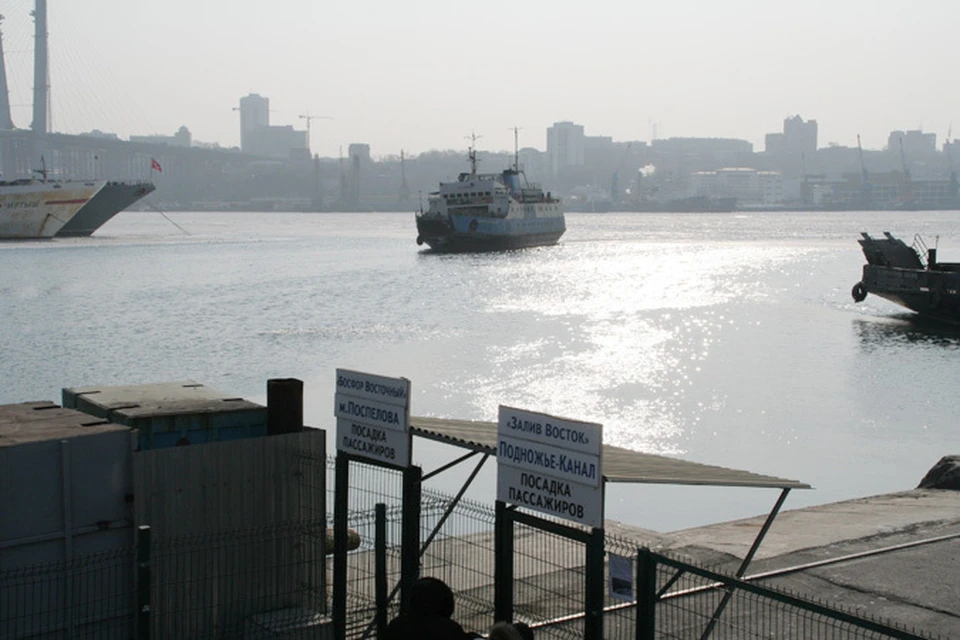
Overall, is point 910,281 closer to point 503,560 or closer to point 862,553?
point 862,553

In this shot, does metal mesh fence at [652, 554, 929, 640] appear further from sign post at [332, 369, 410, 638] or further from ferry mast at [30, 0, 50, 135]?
ferry mast at [30, 0, 50, 135]

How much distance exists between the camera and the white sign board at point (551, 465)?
6.32 metres

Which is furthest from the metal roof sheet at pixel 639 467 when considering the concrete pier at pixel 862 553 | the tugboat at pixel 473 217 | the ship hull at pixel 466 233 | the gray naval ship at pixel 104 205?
the gray naval ship at pixel 104 205

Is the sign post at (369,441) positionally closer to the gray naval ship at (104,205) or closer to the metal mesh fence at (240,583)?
the metal mesh fence at (240,583)

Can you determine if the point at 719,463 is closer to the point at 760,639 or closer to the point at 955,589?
the point at 955,589

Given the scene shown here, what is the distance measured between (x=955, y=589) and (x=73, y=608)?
687 cm

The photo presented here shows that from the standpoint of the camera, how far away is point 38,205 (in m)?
103

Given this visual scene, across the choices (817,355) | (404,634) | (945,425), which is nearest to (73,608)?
(404,634)

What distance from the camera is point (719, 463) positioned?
18.6 m

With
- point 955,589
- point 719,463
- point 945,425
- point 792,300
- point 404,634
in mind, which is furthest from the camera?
point 792,300

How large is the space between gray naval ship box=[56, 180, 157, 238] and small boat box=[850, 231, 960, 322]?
257 ft

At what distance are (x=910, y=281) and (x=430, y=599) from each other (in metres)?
40.7

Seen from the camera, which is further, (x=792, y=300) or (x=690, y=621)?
(x=792, y=300)

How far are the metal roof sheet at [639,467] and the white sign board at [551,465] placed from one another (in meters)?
→ 0.39
